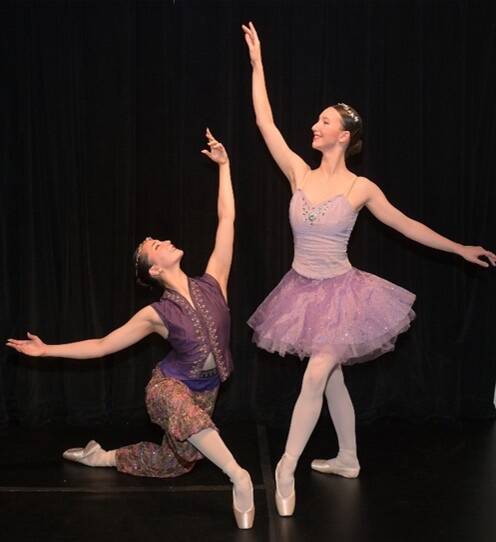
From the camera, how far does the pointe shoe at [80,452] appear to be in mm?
3813

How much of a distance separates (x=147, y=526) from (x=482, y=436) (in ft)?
6.11

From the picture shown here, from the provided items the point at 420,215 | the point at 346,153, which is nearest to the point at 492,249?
the point at 420,215

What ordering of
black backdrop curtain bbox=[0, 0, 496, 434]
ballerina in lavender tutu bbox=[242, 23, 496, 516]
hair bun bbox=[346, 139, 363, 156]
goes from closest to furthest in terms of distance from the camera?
ballerina in lavender tutu bbox=[242, 23, 496, 516]
hair bun bbox=[346, 139, 363, 156]
black backdrop curtain bbox=[0, 0, 496, 434]

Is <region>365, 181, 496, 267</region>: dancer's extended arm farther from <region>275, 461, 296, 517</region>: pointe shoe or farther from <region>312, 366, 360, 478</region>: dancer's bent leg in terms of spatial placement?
<region>275, 461, 296, 517</region>: pointe shoe

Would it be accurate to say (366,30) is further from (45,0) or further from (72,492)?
(72,492)

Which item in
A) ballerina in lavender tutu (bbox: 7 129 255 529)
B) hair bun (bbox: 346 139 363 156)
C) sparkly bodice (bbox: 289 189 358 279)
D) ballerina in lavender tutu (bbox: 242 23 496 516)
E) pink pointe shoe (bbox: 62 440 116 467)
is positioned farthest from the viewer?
pink pointe shoe (bbox: 62 440 116 467)

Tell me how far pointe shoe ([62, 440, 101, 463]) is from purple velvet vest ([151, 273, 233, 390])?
54 centimetres

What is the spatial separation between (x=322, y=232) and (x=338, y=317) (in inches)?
14.2

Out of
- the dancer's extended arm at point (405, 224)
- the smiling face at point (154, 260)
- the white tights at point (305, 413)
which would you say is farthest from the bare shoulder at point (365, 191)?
the smiling face at point (154, 260)

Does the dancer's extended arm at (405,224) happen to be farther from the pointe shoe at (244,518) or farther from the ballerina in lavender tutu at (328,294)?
the pointe shoe at (244,518)

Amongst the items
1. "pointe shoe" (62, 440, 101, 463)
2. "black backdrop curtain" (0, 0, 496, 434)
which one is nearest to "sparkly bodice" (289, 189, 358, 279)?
"black backdrop curtain" (0, 0, 496, 434)

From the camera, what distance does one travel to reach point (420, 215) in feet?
14.3

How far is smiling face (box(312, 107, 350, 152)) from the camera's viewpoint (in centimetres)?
357

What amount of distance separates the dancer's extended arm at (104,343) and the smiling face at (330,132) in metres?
0.99
